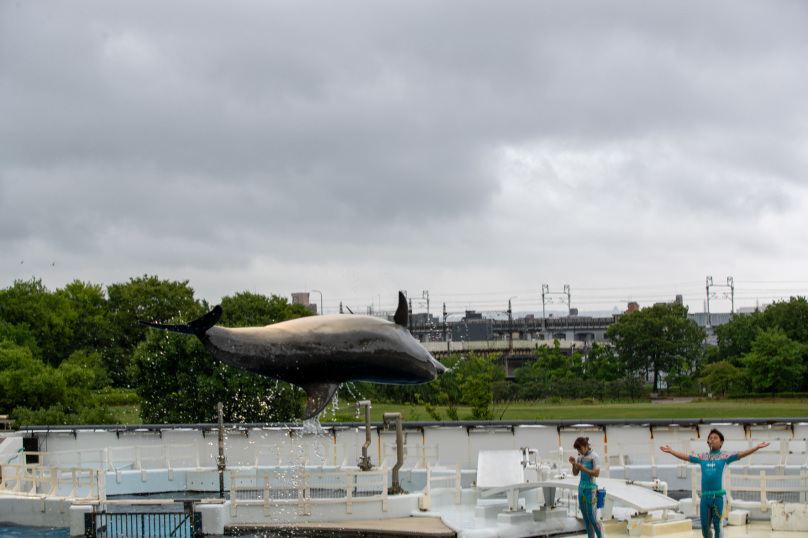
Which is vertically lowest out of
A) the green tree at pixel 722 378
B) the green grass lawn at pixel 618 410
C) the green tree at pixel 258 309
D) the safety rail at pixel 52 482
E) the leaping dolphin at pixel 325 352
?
the green grass lawn at pixel 618 410

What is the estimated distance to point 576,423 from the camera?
109 ft

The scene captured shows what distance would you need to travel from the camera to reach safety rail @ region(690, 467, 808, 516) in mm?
19766

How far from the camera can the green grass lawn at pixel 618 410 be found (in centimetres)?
5702

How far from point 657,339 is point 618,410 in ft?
73.6

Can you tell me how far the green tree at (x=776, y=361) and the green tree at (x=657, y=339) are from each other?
13.4 metres

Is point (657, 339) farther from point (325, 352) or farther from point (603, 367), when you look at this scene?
point (325, 352)

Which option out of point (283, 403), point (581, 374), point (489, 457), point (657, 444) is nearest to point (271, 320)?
point (283, 403)

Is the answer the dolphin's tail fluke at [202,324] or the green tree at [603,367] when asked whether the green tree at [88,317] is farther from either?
the dolphin's tail fluke at [202,324]

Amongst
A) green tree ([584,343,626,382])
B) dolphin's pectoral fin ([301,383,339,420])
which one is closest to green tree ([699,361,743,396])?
green tree ([584,343,626,382])

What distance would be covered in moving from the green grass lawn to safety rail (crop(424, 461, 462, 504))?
83.5 feet

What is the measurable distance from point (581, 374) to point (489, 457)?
6080 cm

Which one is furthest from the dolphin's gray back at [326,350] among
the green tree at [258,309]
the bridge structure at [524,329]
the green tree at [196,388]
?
the bridge structure at [524,329]

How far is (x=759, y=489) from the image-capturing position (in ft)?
64.1

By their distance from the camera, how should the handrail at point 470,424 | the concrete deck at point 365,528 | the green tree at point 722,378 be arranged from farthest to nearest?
the green tree at point 722,378
the handrail at point 470,424
the concrete deck at point 365,528
